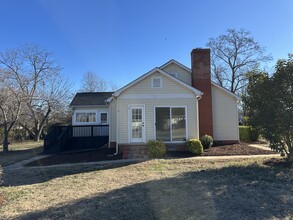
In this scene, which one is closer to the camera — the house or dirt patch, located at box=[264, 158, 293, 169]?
dirt patch, located at box=[264, 158, 293, 169]

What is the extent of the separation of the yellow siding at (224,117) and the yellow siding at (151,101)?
341 cm

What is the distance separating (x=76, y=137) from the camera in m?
19.5

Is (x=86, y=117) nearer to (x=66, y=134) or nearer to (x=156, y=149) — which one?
(x=66, y=134)

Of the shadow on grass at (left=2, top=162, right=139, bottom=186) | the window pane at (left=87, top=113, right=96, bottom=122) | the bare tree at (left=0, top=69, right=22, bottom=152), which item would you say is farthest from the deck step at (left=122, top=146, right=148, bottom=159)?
the window pane at (left=87, top=113, right=96, bottom=122)

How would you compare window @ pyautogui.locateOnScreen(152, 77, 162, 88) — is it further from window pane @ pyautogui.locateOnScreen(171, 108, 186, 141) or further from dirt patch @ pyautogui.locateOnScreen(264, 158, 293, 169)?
dirt patch @ pyautogui.locateOnScreen(264, 158, 293, 169)

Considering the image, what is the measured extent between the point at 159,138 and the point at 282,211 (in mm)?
9176

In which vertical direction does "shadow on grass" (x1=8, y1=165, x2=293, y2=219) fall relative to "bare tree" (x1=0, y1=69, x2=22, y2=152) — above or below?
below

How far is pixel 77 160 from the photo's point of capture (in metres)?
13.1

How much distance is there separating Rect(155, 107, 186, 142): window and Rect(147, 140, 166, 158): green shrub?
1.34 metres

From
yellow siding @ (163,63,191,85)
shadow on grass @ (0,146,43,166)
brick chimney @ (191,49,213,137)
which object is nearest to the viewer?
shadow on grass @ (0,146,43,166)

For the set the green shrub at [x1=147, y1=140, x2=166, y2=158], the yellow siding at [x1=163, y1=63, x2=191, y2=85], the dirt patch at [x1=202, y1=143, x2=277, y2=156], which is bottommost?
the dirt patch at [x1=202, y1=143, x2=277, y2=156]

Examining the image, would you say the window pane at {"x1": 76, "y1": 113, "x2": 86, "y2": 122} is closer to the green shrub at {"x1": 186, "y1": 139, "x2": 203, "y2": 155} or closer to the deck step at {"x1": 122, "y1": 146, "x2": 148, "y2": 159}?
the deck step at {"x1": 122, "y1": 146, "x2": 148, "y2": 159}

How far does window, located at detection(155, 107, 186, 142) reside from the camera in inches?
557

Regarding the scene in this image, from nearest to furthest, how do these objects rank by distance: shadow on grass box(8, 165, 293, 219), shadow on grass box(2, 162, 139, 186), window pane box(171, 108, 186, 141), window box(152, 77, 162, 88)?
shadow on grass box(8, 165, 293, 219) < shadow on grass box(2, 162, 139, 186) < window pane box(171, 108, 186, 141) < window box(152, 77, 162, 88)
